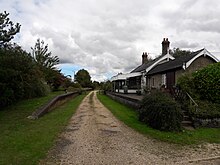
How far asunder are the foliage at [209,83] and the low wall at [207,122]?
2113 mm

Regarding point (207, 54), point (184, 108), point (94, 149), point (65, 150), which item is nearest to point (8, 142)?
point (65, 150)

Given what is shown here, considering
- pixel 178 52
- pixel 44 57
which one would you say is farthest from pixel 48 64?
pixel 178 52

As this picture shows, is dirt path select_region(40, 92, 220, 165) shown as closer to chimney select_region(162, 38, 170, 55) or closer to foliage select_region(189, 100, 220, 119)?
foliage select_region(189, 100, 220, 119)

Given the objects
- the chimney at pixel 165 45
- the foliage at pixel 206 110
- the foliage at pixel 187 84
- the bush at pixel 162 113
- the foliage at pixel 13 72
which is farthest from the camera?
the chimney at pixel 165 45

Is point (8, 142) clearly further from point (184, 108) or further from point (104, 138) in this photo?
point (184, 108)

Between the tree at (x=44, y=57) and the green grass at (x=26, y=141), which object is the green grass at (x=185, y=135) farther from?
the tree at (x=44, y=57)

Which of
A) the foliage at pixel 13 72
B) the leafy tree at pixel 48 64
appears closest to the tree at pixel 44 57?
the leafy tree at pixel 48 64

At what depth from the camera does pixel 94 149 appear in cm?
845

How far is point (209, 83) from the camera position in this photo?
15.0 m

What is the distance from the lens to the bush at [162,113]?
38.4 ft

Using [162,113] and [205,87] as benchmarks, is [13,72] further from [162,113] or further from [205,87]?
[205,87]

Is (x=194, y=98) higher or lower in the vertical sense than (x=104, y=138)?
higher

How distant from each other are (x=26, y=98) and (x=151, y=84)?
1449 cm

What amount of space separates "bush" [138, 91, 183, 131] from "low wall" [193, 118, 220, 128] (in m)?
1.14
